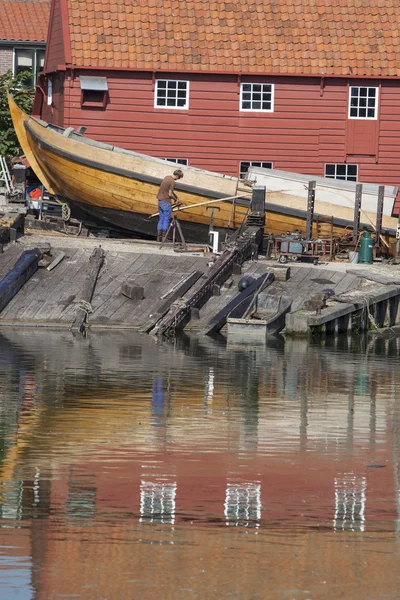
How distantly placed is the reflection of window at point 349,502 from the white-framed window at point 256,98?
22.7 m

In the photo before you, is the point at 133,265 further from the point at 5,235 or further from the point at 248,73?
the point at 248,73

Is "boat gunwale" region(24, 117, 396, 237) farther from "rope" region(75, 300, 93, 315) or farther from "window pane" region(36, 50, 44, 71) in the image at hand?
"window pane" region(36, 50, 44, 71)

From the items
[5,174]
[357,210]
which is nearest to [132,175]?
[357,210]

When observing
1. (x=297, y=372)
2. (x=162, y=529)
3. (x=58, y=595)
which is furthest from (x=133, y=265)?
(x=58, y=595)

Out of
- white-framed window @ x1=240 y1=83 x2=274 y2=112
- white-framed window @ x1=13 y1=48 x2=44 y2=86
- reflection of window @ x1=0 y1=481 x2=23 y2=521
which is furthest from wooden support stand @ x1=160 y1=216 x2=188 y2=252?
white-framed window @ x1=13 y1=48 x2=44 y2=86

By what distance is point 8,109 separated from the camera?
39.3m

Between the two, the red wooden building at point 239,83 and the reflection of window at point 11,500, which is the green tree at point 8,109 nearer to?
the red wooden building at point 239,83

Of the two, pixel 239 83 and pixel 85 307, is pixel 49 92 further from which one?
pixel 85 307

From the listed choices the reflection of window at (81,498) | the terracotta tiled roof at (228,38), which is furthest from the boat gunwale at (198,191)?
the reflection of window at (81,498)

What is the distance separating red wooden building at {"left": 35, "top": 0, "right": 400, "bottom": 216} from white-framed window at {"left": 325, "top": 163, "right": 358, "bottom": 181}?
0.04 metres

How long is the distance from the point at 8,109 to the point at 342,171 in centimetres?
1120

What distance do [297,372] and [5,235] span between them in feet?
29.3

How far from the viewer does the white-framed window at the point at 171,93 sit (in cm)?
3381

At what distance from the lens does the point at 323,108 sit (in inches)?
1345
